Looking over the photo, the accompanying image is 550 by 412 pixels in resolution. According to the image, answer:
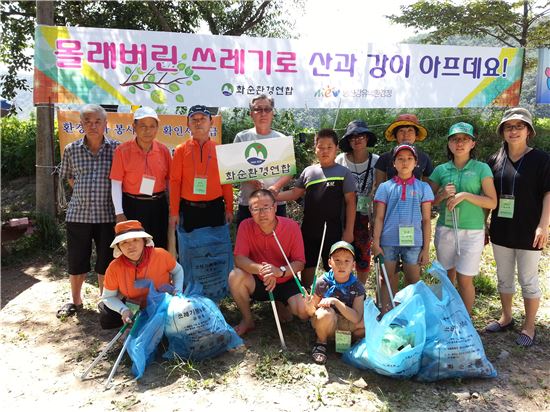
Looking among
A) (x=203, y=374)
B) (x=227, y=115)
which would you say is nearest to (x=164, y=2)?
(x=227, y=115)

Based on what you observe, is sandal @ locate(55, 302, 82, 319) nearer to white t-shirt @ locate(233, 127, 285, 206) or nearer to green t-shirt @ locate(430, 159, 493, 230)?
white t-shirt @ locate(233, 127, 285, 206)

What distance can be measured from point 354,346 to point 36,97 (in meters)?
4.48

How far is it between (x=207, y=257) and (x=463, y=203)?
2194 millimetres

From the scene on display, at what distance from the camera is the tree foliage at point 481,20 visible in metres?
9.50

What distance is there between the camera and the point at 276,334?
11.8 ft

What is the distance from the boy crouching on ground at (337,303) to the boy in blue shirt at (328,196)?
1.28 ft

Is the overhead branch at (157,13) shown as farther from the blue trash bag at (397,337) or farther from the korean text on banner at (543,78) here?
the blue trash bag at (397,337)

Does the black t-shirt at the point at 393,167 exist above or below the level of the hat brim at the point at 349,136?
below

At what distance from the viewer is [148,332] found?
9.64 feet

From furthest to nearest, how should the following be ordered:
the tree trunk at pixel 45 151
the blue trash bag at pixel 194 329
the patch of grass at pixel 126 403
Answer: the tree trunk at pixel 45 151, the blue trash bag at pixel 194 329, the patch of grass at pixel 126 403

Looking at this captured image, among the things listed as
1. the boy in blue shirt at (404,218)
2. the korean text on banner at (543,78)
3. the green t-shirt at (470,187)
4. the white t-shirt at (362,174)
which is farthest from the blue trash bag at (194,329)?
the korean text on banner at (543,78)

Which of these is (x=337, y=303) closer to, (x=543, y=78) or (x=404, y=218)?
(x=404, y=218)

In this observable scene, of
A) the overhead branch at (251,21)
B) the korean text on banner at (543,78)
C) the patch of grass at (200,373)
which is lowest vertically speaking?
the patch of grass at (200,373)

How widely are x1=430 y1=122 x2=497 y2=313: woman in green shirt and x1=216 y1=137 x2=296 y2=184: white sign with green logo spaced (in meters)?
1.28
